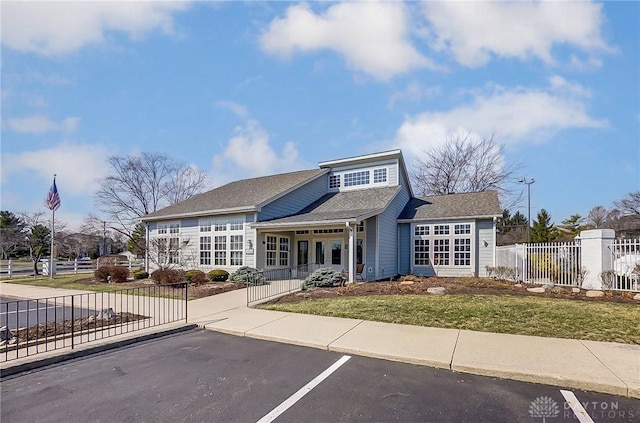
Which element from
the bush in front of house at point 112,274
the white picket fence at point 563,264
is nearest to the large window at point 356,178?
the white picket fence at point 563,264

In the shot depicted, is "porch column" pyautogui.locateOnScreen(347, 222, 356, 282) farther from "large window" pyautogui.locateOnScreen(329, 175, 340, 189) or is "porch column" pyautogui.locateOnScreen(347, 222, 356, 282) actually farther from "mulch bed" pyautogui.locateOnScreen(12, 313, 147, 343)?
"mulch bed" pyautogui.locateOnScreen(12, 313, 147, 343)

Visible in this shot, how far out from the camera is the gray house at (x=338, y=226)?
55.6 ft

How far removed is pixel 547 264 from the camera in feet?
44.9

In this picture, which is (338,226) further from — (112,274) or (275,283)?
(112,274)

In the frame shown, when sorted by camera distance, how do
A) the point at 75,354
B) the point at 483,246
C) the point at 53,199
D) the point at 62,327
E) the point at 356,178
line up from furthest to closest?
the point at 356,178
the point at 53,199
the point at 483,246
the point at 62,327
the point at 75,354

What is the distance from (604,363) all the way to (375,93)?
42.1 feet

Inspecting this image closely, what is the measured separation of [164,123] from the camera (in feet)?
57.2

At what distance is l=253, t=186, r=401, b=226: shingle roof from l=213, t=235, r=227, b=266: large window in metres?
2.91

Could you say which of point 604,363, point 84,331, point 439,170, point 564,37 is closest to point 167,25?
point 84,331

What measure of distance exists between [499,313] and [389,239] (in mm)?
9890

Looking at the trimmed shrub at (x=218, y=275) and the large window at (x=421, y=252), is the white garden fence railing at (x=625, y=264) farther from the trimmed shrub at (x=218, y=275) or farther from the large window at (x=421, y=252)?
the trimmed shrub at (x=218, y=275)

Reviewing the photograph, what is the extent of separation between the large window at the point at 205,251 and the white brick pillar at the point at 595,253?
1693 cm

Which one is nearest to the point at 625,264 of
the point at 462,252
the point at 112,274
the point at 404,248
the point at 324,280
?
the point at 462,252

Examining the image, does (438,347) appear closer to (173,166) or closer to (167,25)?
(167,25)
